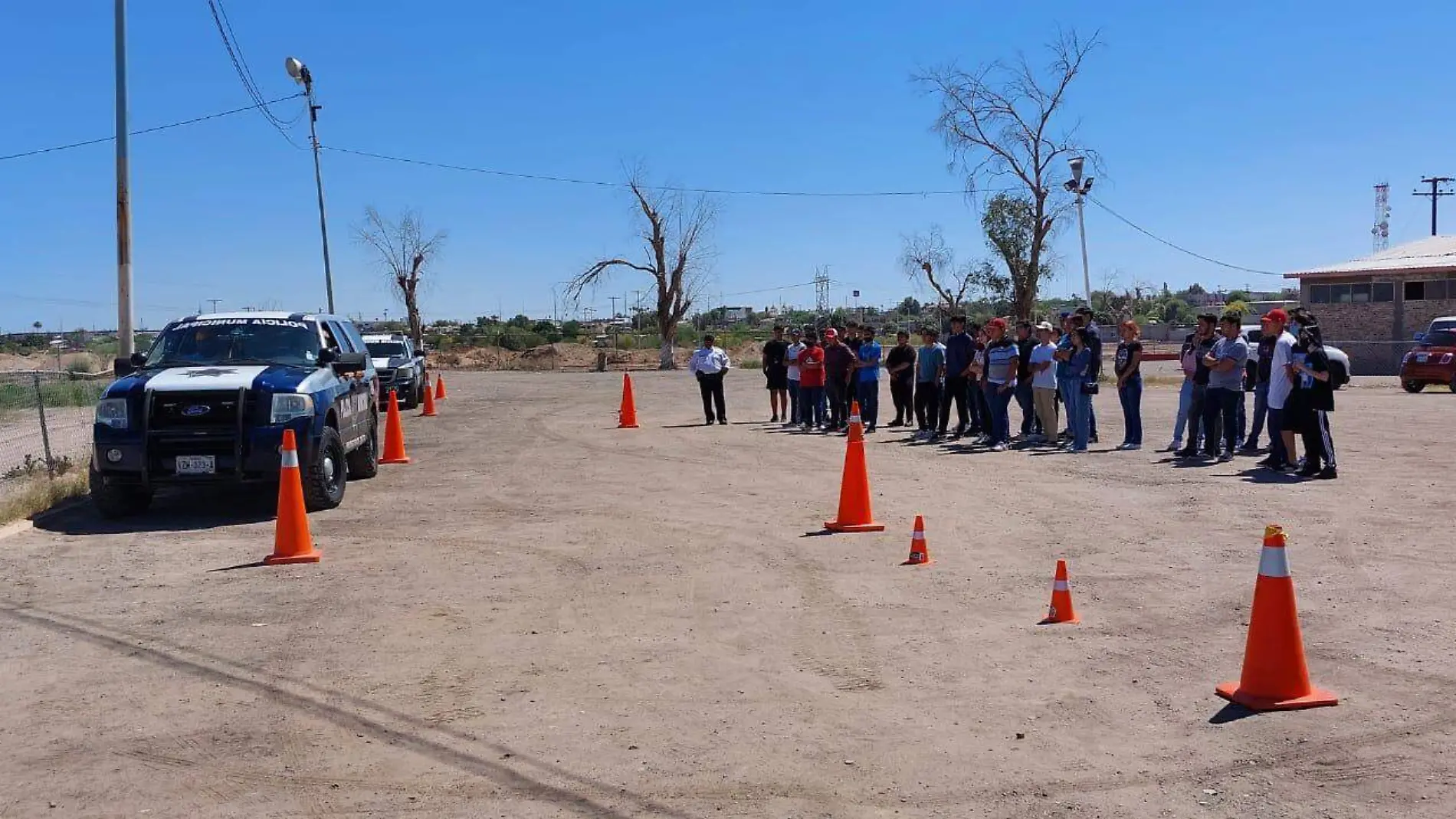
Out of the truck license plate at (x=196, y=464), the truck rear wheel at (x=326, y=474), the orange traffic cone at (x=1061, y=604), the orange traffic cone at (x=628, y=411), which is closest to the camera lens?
the orange traffic cone at (x=1061, y=604)

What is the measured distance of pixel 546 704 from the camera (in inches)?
235

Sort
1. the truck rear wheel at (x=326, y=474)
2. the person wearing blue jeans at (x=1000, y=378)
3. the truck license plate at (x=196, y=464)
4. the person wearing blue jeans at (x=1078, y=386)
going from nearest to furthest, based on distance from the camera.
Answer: the truck license plate at (x=196, y=464), the truck rear wheel at (x=326, y=474), the person wearing blue jeans at (x=1078, y=386), the person wearing blue jeans at (x=1000, y=378)

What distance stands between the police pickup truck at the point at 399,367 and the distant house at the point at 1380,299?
29697mm

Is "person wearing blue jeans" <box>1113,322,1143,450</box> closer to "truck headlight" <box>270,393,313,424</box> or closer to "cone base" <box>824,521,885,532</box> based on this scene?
"cone base" <box>824,521,885,532</box>

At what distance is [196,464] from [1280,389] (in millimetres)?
11093

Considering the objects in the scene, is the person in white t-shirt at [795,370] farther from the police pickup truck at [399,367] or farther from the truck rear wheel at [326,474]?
the truck rear wheel at [326,474]

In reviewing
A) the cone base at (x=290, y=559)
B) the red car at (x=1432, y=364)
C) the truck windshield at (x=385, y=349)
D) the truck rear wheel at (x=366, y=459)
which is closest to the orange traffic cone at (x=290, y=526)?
the cone base at (x=290, y=559)

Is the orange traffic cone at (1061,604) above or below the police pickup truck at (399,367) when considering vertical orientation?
below

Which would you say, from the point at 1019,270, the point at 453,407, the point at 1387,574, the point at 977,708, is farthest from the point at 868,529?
the point at 1019,270

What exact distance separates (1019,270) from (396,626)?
131 ft

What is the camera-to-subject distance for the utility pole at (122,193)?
16.2 meters

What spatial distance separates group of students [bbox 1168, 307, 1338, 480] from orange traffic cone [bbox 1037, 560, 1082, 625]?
6.89 metres

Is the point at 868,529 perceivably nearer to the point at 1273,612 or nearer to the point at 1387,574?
the point at 1387,574

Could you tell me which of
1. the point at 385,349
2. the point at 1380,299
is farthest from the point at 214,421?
the point at 1380,299
